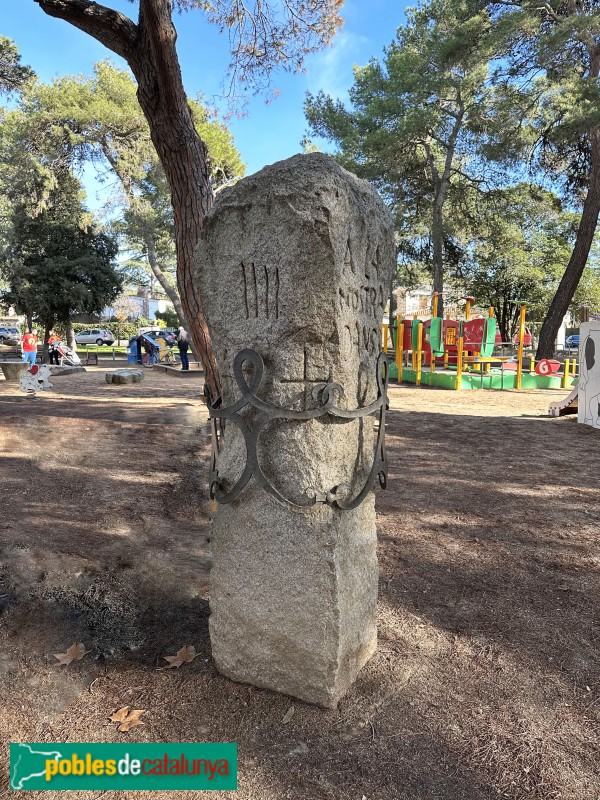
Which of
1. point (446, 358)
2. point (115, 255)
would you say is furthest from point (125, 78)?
point (446, 358)

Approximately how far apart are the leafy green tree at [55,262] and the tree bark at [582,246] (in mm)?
16791

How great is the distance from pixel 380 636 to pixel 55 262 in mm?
22511

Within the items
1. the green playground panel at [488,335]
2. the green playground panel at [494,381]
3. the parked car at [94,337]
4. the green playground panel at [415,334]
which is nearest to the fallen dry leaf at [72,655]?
the green playground panel at [494,381]

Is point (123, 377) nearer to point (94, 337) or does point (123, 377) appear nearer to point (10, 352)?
point (10, 352)

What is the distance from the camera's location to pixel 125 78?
20375mm

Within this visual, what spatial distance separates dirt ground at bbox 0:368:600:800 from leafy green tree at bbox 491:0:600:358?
34.0ft

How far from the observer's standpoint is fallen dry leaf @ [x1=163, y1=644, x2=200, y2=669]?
96.9 inches

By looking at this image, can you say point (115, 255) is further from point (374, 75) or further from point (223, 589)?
point (223, 589)

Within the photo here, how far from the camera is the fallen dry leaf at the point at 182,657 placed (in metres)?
2.46

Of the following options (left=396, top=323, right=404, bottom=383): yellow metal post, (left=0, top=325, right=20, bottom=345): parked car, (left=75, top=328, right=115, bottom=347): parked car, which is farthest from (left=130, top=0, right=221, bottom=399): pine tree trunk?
(left=75, top=328, right=115, bottom=347): parked car

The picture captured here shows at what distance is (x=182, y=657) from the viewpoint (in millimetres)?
2490

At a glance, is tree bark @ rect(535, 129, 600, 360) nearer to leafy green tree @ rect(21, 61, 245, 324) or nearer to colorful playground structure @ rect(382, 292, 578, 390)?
colorful playground structure @ rect(382, 292, 578, 390)

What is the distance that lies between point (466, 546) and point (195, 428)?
15.1ft

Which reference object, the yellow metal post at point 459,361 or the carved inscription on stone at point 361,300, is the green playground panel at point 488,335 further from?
the carved inscription on stone at point 361,300
